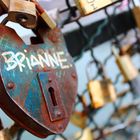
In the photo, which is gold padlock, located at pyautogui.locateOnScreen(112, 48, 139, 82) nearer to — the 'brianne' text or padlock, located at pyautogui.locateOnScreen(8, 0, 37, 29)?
the 'brianne' text

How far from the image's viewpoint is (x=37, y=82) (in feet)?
2.02

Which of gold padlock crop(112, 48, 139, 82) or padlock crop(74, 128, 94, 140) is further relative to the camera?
gold padlock crop(112, 48, 139, 82)

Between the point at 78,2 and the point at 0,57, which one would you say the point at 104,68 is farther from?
the point at 0,57

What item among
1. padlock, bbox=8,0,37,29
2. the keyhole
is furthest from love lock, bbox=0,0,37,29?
the keyhole

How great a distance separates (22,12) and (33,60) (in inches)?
3.5

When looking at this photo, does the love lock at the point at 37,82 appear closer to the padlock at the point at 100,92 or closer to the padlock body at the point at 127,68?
the padlock at the point at 100,92

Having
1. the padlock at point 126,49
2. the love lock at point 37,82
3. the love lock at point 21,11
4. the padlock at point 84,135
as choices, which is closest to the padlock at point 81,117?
the padlock at point 84,135

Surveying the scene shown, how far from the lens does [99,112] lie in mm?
1130

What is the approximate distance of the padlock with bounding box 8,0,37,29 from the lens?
564 mm

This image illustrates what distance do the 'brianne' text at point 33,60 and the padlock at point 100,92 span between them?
0.27 meters

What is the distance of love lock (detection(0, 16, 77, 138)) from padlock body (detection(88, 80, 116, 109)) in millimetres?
259

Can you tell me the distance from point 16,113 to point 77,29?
49 centimetres

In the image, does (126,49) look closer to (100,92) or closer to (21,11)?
(100,92)

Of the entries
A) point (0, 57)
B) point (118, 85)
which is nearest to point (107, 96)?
point (118, 85)
